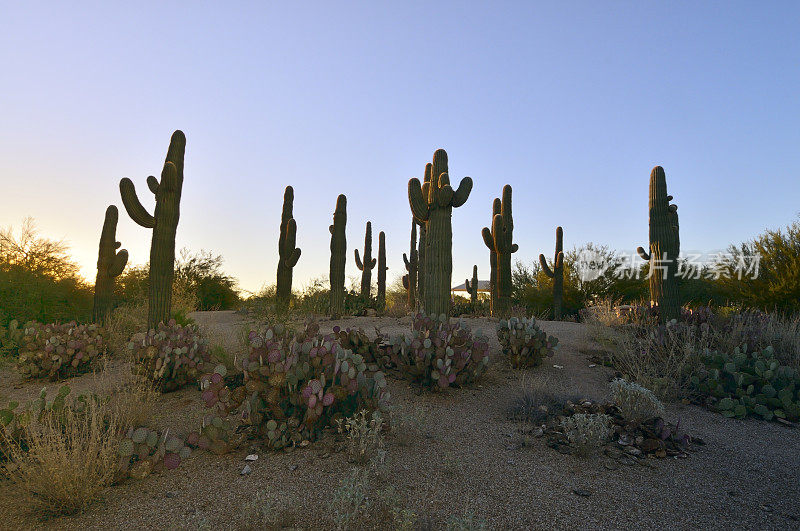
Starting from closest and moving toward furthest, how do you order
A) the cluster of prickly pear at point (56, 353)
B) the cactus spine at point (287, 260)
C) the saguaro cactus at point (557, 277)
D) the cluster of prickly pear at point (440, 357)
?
the cluster of prickly pear at point (440, 357) → the cluster of prickly pear at point (56, 353) → the cactus spine at point (287, 260) → the saguaro cactus at point (557, 277)

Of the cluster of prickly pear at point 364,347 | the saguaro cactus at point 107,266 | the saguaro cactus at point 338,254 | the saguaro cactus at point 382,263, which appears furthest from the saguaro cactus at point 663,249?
the saguaro cactus at point 107,266

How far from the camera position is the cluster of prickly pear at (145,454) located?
3840 millimetres

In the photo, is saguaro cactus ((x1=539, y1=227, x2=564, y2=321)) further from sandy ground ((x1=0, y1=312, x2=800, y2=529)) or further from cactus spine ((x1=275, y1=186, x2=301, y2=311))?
sandy ground ((x1=0, y1=312, x2=800, y2=529))

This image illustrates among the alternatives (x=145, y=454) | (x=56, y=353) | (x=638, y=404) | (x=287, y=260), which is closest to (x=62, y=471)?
(x=145, y=454)

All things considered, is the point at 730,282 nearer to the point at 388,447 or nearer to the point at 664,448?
the point at 664,448

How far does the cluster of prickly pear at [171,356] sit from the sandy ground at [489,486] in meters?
1.28

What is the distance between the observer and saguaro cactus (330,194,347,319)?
1423 centimetres

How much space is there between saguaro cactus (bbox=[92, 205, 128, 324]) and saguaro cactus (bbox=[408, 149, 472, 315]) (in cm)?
766

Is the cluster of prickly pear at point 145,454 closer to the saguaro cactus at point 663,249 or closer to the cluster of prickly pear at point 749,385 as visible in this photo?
the cluster of prickly pear at point 749,385

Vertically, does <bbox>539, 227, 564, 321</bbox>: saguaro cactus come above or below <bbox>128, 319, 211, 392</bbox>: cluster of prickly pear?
above

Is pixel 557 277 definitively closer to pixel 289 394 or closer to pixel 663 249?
pixel 663 249

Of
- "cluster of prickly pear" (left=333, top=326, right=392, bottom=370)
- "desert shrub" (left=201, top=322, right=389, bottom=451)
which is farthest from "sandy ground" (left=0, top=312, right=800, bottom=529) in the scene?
"cluster of prickly pear" (left=333, top=326, right=392, bottom=370)

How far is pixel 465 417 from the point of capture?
5.36 meters

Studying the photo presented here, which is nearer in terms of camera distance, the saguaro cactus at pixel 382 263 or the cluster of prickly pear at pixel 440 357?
the cluster of prickly pear at pixel 440 357
